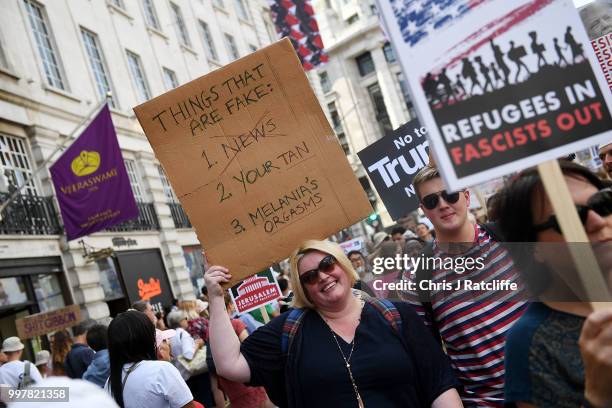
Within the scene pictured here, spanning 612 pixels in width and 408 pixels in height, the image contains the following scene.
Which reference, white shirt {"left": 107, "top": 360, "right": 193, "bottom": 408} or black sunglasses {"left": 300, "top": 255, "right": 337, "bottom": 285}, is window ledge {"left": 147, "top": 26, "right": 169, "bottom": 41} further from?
black sunglasses {"left": 300, "top": 255, "right": 337, "bottom": 285}

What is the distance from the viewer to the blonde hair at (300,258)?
2730 millimetres

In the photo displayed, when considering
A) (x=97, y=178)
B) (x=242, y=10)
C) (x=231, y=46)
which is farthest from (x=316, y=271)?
(x=242, y=10)

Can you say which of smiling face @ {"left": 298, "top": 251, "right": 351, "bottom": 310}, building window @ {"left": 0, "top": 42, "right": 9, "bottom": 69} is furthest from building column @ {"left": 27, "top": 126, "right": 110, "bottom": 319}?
smiling face @ {"left": 298, "top": 251, "right": 351, "bottom": 310}

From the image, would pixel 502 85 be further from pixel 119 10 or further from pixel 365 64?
pixel 365 64

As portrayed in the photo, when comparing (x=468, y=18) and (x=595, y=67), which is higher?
(x=468, y=18)

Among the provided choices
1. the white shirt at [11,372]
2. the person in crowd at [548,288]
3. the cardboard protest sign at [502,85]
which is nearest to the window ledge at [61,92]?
the white shirt at [11,372]

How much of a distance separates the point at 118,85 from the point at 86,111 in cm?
209

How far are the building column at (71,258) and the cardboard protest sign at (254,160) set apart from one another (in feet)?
35.0

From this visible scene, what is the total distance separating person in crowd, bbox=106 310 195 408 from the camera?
3.24 m

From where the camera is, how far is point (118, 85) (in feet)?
56.0

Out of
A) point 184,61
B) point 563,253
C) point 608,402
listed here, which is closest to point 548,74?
point 563,253

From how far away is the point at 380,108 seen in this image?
52.0m

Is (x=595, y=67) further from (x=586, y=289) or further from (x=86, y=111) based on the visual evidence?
(x=86, y=111)

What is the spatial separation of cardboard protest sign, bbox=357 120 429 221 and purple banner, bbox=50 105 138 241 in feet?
20.6
